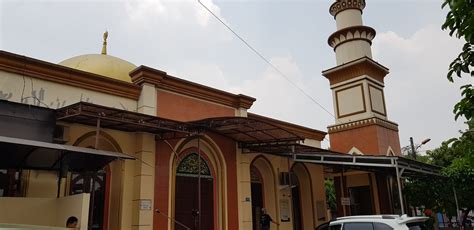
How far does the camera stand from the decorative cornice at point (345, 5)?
65.8 ft

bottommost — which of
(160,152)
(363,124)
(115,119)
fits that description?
(160,152)

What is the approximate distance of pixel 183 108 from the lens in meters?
12.3

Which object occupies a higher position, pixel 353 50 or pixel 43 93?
pixel 353 50

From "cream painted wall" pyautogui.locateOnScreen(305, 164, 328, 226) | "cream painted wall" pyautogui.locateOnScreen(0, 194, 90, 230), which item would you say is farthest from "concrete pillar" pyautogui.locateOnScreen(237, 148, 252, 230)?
"cream painted wall" pyautogui.locateOnScreen(0, 194, 90, 230)

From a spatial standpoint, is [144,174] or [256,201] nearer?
[144,174]

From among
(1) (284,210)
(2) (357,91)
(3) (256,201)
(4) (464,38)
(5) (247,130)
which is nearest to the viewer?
(4) (464,38)

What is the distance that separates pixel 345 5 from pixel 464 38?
57.1ft

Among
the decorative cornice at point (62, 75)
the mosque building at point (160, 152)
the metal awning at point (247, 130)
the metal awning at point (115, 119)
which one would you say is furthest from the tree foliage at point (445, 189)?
the decorative cornice at point (62, 75)

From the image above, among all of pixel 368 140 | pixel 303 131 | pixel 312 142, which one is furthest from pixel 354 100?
pixel 303 131

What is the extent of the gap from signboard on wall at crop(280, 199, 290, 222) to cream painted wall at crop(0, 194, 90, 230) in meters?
9.10

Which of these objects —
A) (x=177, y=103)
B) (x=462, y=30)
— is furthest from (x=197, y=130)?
(x=462, y=30)

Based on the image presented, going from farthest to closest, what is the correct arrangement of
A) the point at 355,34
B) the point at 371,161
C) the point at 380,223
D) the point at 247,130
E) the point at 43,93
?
1. the point at 355,34
2. the point at 371,161
3. the point at 247,130
4. the point at 43,93
5. the point at 380,223

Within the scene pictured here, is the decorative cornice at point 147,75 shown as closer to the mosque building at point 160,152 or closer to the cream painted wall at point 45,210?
the mosque building at point 160,152

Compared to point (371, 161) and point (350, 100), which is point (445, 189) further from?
point (350, 100)
